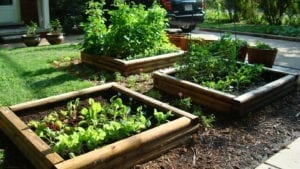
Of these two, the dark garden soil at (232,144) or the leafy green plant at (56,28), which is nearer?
the dark garden soil at (232,144)

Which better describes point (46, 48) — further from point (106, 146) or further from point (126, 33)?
point (106, 146)

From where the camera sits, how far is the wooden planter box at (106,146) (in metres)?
2.98

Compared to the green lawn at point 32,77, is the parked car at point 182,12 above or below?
above

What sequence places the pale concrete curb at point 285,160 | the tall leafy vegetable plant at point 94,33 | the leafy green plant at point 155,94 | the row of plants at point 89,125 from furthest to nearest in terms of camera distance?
1. the tall leafy vegetable plant at point 94,33
2. the leafy green plant at point 155,94
3. the pale concrete curb at point 285,160
4. the row of plants at point 89,125

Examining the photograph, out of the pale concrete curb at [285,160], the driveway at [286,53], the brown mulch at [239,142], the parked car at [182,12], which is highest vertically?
the parked car at [182,12]

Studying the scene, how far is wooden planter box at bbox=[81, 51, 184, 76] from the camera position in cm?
633

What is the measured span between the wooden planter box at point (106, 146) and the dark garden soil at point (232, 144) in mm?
109

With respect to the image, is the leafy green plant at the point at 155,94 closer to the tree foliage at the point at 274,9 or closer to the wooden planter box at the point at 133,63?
the wooden planter box at the point at 133,63

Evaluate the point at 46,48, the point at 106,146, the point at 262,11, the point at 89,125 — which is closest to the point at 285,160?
the point at 106,146

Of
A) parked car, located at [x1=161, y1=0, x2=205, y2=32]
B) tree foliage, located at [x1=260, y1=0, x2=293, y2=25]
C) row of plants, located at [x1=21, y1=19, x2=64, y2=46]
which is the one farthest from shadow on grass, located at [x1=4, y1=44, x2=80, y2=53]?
tree foliage, located at [x1=260, y1=0, x2=293, y2=25]

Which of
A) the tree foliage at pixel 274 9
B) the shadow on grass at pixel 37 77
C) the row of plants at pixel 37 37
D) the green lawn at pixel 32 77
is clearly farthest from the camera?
the tree foliage at pixel 274 9

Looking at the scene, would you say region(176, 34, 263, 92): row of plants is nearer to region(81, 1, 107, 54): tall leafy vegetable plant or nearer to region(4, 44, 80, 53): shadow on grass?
region(81, 1, 107, 54): tall leafy vegetable plant

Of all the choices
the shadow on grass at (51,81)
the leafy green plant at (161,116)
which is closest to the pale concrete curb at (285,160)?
the leafy green plant at (161,116)

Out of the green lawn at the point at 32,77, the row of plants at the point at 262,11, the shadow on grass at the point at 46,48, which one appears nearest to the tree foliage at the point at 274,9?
the row of plants at the point at 262,11
